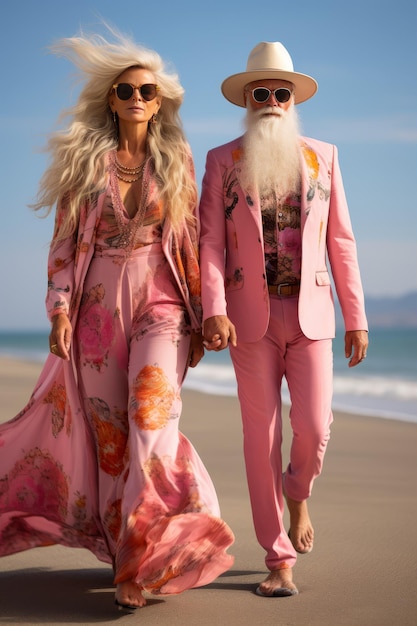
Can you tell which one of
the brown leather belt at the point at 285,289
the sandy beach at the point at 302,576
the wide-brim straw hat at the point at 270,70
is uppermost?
the wide-brim straw hat at the point at 270,70

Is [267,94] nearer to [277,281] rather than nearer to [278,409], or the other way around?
[277,281]

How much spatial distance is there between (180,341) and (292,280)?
25.0 inches

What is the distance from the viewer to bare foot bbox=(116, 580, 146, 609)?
404cm

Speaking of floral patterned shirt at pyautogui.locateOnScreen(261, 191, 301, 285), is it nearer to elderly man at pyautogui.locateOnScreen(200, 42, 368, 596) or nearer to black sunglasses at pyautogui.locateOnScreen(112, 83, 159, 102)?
elderly man at pyautogui.locateOnScreen(200, 42, 368, 596)

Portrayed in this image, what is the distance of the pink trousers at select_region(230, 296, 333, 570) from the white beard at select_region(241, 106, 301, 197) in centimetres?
52

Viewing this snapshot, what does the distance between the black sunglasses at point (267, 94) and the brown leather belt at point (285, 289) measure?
872 mm

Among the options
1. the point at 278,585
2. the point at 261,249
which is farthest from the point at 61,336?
the point at 278,585

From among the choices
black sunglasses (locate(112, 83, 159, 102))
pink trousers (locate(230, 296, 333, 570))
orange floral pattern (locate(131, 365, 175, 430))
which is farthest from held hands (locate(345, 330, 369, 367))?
black sunglasses (locate(112, 83, 159, 102))

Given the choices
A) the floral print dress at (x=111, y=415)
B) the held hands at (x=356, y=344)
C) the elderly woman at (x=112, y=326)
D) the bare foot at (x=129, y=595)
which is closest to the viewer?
the bare foot at (x=129, y=595)

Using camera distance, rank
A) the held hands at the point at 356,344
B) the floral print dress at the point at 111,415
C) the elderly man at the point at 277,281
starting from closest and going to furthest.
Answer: the floral print dress at the point at 111,415 → the elderly man at the point at 277,281 → the held hands at the point at 356,344

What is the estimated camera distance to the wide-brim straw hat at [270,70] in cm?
477

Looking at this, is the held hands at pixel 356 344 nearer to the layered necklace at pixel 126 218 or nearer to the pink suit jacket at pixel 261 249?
the pink suit jacket at pixel 261 249

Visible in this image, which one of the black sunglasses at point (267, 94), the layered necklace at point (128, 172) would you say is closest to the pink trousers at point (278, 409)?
the layered necklace at point (128, 172)

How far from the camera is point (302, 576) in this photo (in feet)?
15.4
